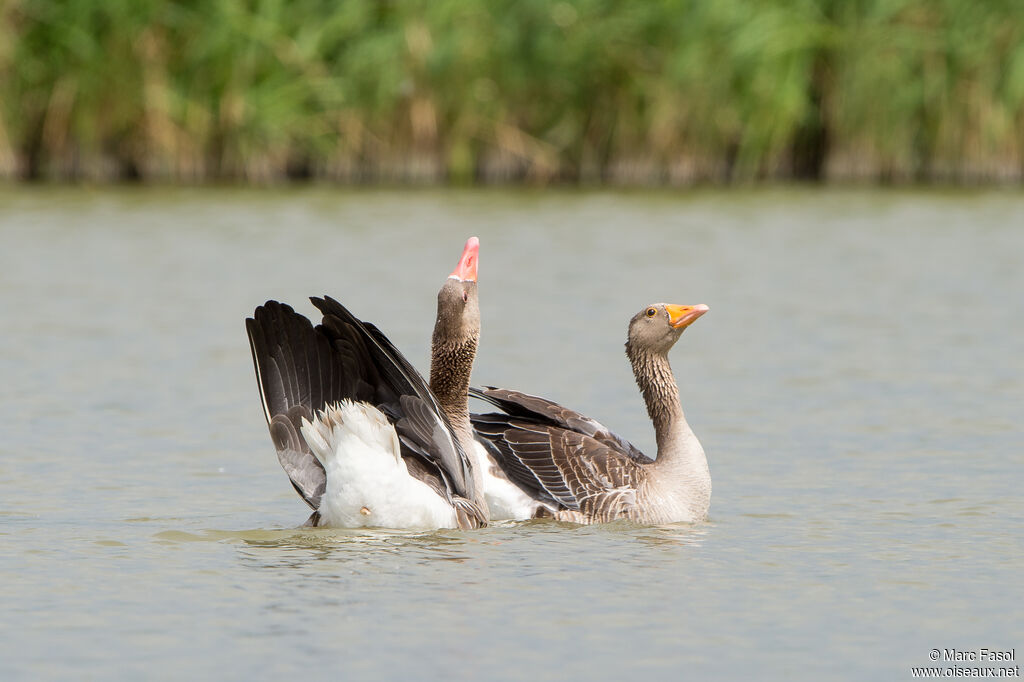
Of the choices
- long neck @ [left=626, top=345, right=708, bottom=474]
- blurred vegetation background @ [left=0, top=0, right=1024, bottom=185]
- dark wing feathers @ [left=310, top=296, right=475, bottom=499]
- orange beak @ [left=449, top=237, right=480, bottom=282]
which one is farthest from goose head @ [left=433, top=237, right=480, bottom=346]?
blurred vegetation background @ [left=0, top=0, right=1024, bottom=185]

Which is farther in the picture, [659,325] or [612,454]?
[659,325]

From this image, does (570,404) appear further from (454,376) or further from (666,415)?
(454,376)

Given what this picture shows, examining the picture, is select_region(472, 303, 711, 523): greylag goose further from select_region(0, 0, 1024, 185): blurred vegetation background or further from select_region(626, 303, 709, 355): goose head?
select_region(0, 0, 1024, 185): blurred vegetation background

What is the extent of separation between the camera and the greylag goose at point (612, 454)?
24.6 ft

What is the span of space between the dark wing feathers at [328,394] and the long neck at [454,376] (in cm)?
37

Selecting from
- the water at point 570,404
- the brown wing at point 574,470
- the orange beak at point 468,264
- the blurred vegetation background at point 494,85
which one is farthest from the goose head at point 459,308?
the blurred vegetation background at point 494,85

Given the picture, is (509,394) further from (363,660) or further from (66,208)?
(66,208)

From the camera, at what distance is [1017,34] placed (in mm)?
21891

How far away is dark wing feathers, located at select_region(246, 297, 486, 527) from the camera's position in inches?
270

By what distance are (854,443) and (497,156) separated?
14707mm

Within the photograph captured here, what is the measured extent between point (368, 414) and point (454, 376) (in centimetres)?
87

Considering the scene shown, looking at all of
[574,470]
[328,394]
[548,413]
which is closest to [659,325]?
[548,413]

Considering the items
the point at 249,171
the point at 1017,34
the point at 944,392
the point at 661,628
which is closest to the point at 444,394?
the point at 661,628

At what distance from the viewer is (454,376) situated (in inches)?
289
